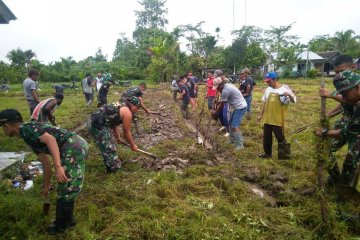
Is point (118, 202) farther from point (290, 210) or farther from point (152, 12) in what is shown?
point (152, 12)

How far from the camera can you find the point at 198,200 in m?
4.09

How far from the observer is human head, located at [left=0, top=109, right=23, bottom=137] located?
2975mm

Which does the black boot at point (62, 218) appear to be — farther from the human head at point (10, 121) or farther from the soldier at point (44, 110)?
the soldier at point (44, 110)

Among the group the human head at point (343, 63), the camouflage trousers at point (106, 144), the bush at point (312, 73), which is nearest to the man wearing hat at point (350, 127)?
the human head at point (343, 63)

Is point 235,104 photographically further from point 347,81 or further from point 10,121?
point 10,121

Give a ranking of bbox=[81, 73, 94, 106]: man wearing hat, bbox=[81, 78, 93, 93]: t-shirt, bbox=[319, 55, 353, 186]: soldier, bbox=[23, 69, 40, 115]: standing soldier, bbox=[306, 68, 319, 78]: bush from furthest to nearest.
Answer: bbox=[306, 68, 319, 78]: bush → bbox=[81, 78, 93, 93]: t-shirt → bbox=[81, 73, 94, 106]: man wearing hat → bbox=[23, 69, 40, 115]: standing soldier → bbox=[319, 55, 353, 186]: soldier

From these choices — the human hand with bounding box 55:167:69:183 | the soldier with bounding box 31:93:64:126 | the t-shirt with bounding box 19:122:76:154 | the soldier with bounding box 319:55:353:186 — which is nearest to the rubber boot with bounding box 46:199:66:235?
the human hand with bounding box 55:167:69:183

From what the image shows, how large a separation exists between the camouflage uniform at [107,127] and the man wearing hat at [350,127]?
10.4 feet

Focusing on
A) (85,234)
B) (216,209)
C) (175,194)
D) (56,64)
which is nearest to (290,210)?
(216,209)

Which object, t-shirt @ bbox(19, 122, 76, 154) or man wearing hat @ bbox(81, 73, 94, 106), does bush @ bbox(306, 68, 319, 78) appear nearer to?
man wearing hat @ bbox(81, 73, 94, 106)

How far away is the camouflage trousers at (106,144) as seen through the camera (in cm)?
525

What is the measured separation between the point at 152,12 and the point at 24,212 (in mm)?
51926

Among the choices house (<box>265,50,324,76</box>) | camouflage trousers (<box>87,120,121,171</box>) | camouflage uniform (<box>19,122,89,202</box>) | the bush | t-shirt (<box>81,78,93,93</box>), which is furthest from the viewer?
house (<box>265,50,324,76</box>)

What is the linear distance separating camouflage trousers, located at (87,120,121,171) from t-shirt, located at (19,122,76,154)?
5.82 feet
